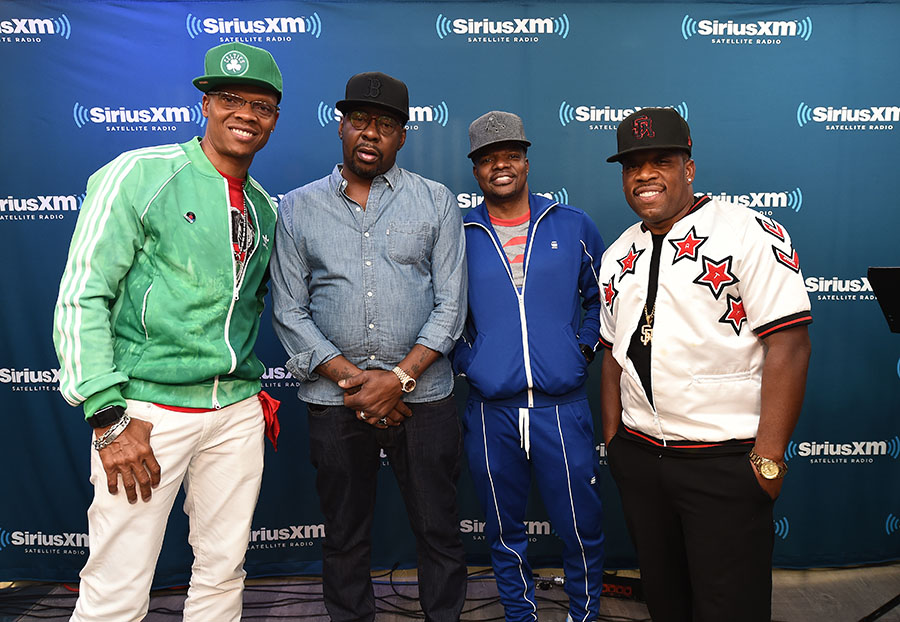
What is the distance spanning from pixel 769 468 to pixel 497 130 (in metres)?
1.35

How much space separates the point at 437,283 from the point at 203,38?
169 cm

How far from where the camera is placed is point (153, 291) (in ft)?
5.33

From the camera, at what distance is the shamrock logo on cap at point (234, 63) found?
5.46ft

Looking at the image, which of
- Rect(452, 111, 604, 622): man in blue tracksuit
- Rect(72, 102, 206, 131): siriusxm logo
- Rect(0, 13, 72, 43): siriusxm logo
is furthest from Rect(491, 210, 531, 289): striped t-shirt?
Rect(0, 13, 72, 43): siriusxm logo

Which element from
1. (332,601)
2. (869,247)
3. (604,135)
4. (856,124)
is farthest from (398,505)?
(856,124)

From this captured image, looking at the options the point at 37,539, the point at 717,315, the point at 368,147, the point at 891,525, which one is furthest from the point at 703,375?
the point at 37,539

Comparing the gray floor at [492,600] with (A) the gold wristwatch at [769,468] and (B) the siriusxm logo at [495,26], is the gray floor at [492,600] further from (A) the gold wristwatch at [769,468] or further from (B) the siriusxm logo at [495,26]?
(B) the siriusxm logo at [495,26]

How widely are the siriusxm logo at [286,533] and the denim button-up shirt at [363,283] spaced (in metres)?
1.18

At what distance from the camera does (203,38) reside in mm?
2676

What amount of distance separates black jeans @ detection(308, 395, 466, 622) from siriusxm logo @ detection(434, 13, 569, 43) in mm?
1698

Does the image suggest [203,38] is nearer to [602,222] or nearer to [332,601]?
[602,222]

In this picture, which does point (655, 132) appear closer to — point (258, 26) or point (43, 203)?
point (258, 26)

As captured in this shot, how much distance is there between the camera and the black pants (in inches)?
59.7

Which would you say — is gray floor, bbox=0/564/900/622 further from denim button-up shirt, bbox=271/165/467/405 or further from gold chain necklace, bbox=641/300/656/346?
gold chain necklace, bbox=641/300/656/346
